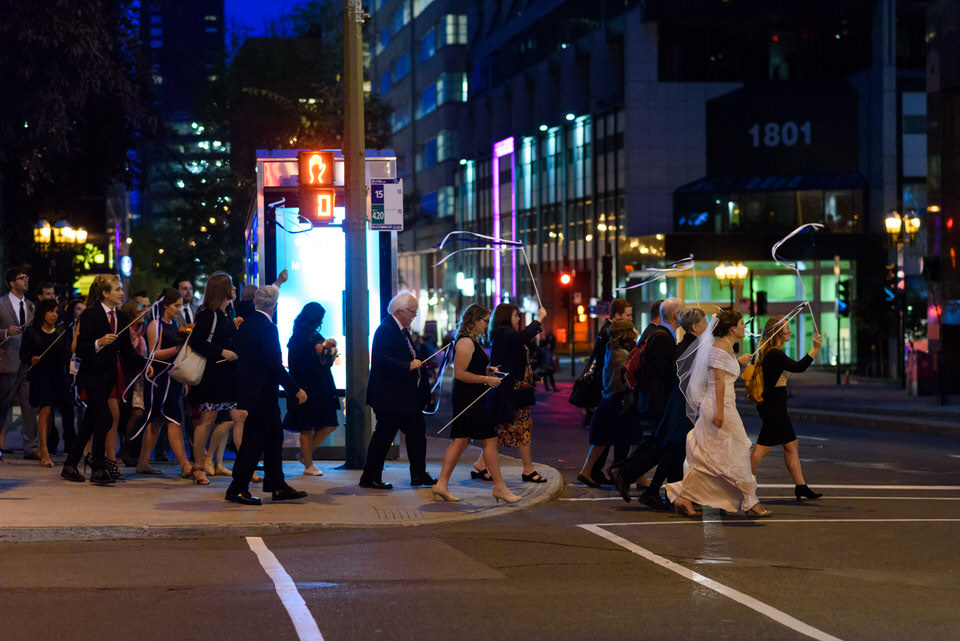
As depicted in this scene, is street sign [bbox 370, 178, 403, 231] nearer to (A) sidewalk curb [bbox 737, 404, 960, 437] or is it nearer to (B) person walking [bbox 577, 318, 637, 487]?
(B) person walking [bbox 577, 318, 637, 487]

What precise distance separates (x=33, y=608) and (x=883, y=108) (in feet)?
171

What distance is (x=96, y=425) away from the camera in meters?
13.2

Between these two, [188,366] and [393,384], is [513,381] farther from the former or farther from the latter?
[188,366]

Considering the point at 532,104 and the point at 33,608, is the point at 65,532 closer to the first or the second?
the point at 33,608

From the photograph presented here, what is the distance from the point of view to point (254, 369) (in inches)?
473

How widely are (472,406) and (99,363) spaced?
3620 mm

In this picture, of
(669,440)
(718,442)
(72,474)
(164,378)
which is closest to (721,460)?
(718,442)

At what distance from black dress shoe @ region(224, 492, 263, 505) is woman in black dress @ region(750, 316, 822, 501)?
14.8 feet

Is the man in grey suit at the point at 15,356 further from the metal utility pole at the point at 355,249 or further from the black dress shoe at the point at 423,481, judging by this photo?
the black dress shoe at the point at 423,481

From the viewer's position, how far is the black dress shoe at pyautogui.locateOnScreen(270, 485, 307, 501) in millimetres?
12344

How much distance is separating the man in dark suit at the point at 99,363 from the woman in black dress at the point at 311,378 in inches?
62.0

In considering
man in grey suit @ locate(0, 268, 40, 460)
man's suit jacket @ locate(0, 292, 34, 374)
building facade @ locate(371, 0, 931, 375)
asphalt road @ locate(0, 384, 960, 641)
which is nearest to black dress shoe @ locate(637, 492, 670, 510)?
asphalt road @ locate(0, 384, 960, 641)

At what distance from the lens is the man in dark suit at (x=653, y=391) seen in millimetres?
12703

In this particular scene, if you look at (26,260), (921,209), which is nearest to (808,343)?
(921,209)
